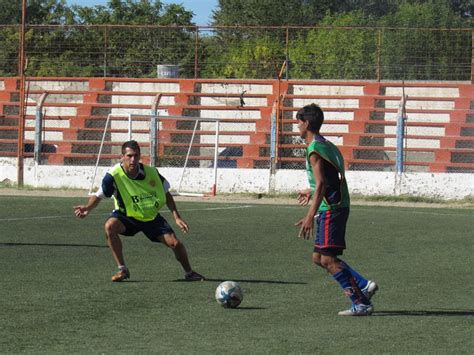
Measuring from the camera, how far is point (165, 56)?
111 ft

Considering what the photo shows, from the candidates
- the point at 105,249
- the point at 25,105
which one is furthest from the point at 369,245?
the point at 25,105

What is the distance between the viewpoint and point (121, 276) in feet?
37.8

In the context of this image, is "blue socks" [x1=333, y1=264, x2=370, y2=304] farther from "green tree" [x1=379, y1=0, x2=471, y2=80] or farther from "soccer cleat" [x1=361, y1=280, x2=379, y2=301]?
"green tree" [x1=379, y1=0, x2=471, y2=80]

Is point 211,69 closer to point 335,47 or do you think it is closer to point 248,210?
point 335,47

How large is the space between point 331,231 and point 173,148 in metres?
20.3

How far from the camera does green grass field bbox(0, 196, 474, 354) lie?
8.24 meters

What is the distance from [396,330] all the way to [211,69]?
30098mm

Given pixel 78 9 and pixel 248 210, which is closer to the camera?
pixel 248 210

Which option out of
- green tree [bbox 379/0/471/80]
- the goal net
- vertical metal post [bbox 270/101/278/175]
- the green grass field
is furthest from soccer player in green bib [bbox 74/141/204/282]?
green tree [bbox 379/0/471/80]

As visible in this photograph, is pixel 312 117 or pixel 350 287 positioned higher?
pixel 312 117

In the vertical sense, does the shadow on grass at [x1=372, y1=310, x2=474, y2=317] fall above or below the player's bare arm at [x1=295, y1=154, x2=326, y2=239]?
below

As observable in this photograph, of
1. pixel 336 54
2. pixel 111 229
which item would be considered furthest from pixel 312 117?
pixel 336 54

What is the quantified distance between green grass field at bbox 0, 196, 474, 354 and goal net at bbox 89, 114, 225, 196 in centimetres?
834

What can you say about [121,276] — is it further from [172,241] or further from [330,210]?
[330,210]
